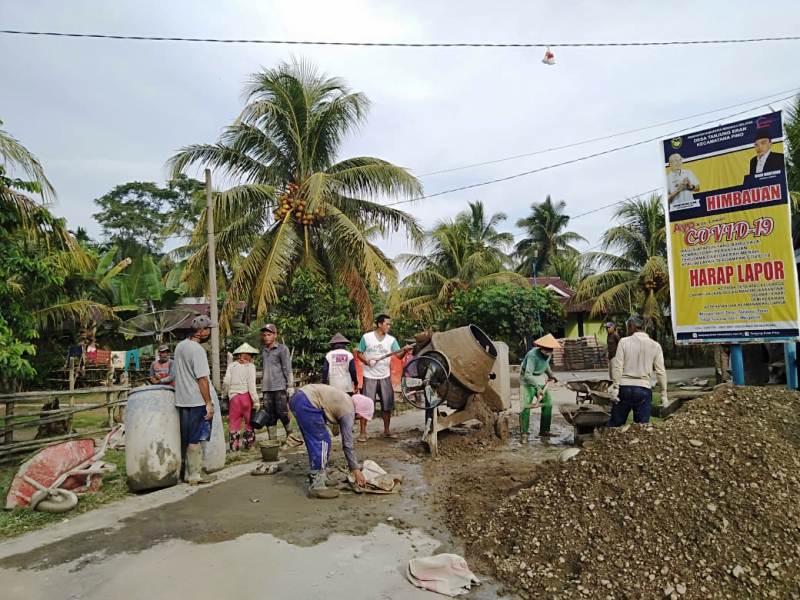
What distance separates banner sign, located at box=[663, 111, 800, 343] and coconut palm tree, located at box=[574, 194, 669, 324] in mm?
12996

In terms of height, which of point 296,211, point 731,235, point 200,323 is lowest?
point 200,323

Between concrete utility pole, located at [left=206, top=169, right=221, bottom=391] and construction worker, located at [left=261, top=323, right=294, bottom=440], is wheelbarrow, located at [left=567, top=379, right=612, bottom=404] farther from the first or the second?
concrete utility pole, located at [left=206, top=169, right=221, bottom=391]

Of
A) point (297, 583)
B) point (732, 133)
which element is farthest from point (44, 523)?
point (732, 133)

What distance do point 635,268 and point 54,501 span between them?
71.0ft

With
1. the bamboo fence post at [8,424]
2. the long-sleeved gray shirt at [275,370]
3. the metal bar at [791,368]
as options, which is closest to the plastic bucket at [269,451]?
the long-sleeved gray shirt at [275,370]

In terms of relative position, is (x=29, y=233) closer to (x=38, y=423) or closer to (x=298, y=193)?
(x=38, y=423)

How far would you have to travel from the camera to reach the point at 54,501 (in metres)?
4.88

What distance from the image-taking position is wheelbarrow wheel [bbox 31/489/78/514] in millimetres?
4836

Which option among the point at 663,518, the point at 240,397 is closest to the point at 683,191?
the point at 663,518

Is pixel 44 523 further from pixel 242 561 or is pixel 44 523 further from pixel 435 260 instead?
pixel 435 260

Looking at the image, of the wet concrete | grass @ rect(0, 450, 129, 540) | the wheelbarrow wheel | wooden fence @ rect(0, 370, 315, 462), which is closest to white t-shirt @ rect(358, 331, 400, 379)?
the wet concrete

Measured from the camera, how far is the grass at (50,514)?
455cm

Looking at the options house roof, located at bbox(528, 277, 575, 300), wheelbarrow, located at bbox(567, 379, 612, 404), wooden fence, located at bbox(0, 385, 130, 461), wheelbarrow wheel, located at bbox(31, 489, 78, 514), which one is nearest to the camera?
wheelbarrow wheel, located at bbox(31, 489, 78, 514)

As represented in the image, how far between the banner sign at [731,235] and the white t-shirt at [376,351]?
4.57 metres
